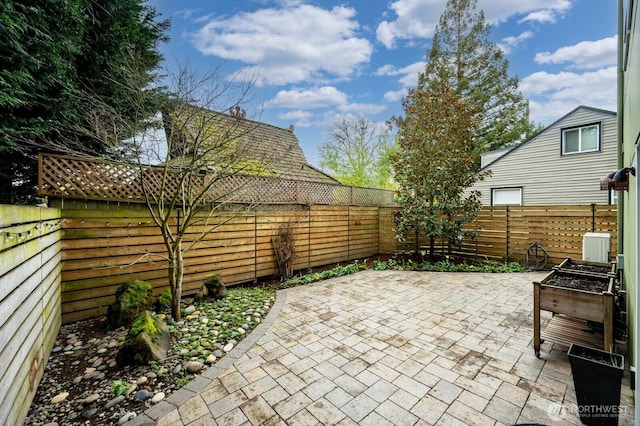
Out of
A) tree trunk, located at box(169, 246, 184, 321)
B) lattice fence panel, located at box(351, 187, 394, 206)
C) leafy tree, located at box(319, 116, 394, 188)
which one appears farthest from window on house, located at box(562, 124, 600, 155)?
tree trunk, located at box(169, 246, 184, 321)

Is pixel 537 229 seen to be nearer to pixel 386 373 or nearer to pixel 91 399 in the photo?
pixel 386 373

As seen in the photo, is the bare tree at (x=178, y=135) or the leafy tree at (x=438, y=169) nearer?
the bare tree at (x=178, y=135)

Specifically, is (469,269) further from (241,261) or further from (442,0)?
(442,0)

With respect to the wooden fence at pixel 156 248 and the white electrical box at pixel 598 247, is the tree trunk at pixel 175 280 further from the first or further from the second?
the white electrical box at pixel 598 247

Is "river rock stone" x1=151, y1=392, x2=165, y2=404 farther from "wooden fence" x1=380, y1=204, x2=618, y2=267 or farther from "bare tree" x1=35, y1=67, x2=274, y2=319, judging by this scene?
"wooden fence" x1=380, y1=204, x2=618, y2=267

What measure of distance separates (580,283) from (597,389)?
61.5 inches

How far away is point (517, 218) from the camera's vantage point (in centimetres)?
707

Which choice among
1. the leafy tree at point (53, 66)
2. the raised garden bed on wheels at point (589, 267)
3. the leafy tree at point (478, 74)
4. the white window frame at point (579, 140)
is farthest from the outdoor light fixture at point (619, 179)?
the leafy tree at point (478, 74)

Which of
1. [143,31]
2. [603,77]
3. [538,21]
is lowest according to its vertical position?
[143,31]

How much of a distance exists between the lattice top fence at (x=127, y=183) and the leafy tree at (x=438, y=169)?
125 inches

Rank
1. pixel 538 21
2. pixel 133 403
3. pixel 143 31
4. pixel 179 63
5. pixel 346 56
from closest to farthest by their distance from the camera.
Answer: pixel 133 403, pixel 179 63, pixel 143 31, pixel 538 21, pixel 346 56

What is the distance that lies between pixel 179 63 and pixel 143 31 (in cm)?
295

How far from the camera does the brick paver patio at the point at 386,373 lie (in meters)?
1.92

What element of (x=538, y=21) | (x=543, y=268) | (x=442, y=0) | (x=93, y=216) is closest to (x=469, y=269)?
(x=543, y=268)
